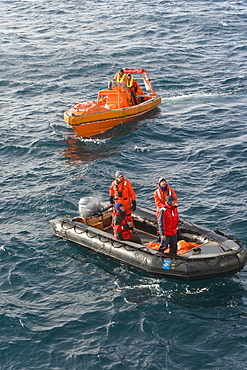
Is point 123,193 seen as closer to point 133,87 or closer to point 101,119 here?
point 101,119

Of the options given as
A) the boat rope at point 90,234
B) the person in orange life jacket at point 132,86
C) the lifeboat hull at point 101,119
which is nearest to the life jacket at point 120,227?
the boat rope at point 90,234

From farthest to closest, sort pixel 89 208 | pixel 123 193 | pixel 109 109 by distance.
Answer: pixel 109 109, pixel 89 208, pixel 123 193

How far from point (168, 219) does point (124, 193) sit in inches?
73.8

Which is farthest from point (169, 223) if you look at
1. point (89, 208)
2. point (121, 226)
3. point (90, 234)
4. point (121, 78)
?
point (121, 78)

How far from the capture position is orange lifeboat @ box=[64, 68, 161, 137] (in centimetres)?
2428

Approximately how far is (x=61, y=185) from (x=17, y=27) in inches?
1064

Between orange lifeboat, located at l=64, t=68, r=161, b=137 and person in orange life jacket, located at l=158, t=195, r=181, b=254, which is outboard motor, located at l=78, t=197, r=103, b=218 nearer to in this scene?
person in orange life jacket, located at l=158, t=195, r=181, b=254

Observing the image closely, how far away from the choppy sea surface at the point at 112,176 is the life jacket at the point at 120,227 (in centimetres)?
87

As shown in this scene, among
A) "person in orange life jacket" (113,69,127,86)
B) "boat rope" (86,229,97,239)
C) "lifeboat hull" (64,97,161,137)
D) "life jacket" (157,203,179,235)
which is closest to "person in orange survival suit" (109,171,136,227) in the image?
"boat rope" (86,229,97,239)

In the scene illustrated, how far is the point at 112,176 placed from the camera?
68.9 ft

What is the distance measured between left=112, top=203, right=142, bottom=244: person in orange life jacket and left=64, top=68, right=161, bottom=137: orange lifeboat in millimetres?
9406

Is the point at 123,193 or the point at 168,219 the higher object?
the point at 123,193

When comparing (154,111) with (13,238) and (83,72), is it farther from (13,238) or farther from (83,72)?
(13,238)

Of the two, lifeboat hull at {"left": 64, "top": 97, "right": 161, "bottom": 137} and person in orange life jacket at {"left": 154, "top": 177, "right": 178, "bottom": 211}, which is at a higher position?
person in orange life jacket at {"left": 154, "top": 177, "right": 178, "bottom": 211}
